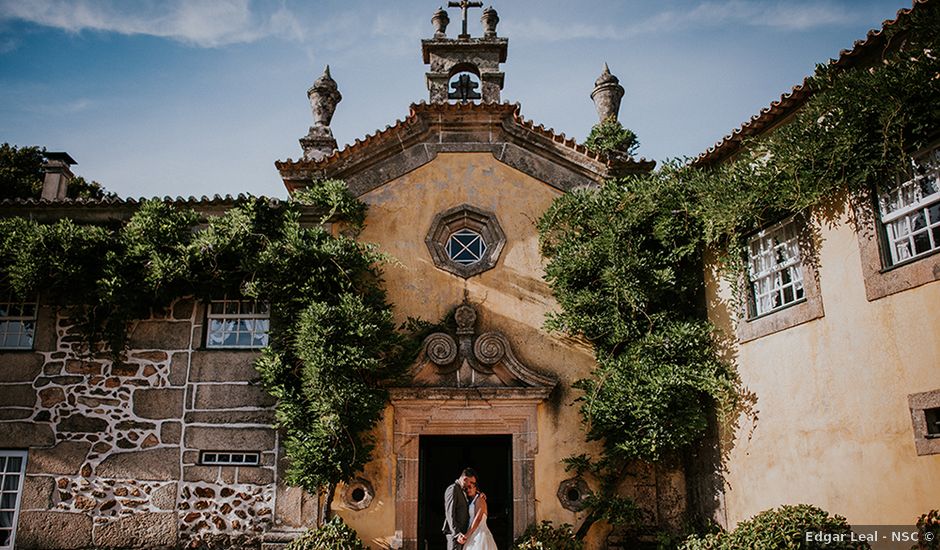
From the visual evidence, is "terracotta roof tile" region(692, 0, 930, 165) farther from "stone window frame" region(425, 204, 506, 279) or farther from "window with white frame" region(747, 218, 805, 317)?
"stone window frame" region(425, 204, 506, 279)

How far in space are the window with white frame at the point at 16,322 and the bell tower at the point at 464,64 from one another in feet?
22.3

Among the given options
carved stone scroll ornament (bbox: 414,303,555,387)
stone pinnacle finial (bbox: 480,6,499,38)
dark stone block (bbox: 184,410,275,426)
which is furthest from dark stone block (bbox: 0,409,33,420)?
stone pinnacle finial (bbox: 480,6,499,38)

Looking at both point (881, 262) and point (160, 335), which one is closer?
point (881, 262)

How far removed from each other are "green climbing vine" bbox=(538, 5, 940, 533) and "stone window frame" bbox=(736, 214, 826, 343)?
0.14 m

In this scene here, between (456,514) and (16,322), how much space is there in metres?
7.00

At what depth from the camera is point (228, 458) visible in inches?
369

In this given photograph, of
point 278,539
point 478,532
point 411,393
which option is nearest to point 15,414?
point 278,539

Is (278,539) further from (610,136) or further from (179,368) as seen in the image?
(610,136)

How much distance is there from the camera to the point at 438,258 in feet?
33.5

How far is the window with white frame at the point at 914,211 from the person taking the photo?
21.6ft

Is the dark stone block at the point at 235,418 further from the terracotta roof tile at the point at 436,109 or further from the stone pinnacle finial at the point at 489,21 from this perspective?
the stone pinnacle finial at the point at 489,21

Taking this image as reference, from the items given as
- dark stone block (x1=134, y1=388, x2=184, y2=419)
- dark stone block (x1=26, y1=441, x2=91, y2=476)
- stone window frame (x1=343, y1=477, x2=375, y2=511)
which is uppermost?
dark stone block (x1=134, y1=388, x2=184, y2=419)

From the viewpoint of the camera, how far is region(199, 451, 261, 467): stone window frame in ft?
30.6

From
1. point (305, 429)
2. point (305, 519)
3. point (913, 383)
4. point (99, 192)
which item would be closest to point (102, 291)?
point (305, 429)
